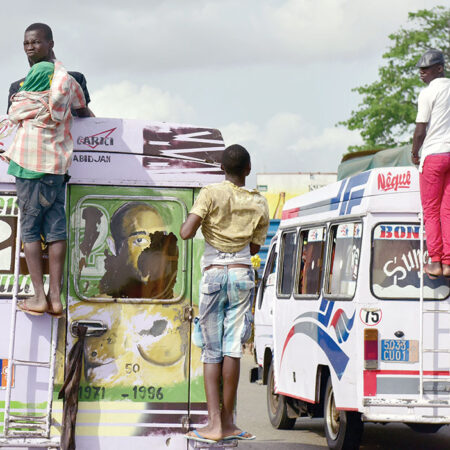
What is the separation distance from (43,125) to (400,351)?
423 centimetres

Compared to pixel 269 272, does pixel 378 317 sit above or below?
below

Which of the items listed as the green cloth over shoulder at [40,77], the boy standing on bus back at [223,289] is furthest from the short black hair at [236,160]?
the green cloth over shoulder at [40,77]

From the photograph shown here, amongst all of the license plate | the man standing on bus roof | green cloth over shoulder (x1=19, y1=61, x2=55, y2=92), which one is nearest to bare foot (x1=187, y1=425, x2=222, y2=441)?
green cloth over shoulder (x1=19, y1=61, x2=55, y2=92)

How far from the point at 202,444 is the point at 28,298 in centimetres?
153

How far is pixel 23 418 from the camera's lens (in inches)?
282

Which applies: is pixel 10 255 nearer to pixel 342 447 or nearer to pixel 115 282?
pixel 115 282

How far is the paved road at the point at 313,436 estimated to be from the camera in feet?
37.8

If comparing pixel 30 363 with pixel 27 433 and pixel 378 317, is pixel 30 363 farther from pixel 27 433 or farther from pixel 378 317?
pixel 378 317

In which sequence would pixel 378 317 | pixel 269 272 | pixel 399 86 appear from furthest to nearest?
pixel 399 86 → pixel 269 272 → pixel 378 317

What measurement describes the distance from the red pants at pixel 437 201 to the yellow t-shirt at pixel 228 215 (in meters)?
2.94

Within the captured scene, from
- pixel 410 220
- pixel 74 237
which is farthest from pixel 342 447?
pixel 74 237

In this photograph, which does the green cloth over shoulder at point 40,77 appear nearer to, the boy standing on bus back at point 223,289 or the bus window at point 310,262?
the boy standing on bus back at point 223,289

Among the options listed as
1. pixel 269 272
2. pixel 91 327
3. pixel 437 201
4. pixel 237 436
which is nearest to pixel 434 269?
pixel 437 201

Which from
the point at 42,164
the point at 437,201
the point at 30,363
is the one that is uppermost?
the point at 437,201
